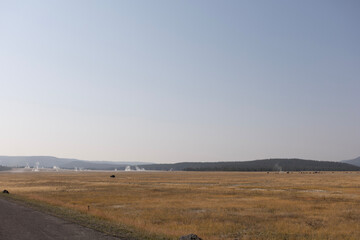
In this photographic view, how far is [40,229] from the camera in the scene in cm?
2228

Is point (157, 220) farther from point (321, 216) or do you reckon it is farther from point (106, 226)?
point (321, 216)

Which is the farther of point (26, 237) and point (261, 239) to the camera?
point (261, 239)

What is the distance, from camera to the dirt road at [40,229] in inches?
787

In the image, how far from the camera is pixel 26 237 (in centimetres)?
1980

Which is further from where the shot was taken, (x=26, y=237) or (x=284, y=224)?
(x=284, y=224)

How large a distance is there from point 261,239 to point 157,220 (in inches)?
451

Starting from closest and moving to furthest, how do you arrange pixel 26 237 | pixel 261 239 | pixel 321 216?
1. pixel 26 237
2. pixel 261 239
3. pixel 321 216

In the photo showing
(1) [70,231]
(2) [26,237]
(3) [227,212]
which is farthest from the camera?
(3) [227,212]

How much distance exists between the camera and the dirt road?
20000 millimetres

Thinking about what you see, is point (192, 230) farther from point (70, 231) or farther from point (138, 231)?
point (70, 231)

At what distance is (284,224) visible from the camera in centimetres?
2917

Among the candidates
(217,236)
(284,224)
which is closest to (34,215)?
(217,236)

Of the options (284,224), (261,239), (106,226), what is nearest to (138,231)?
(106,226)

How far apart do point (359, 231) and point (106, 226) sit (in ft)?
63.2
